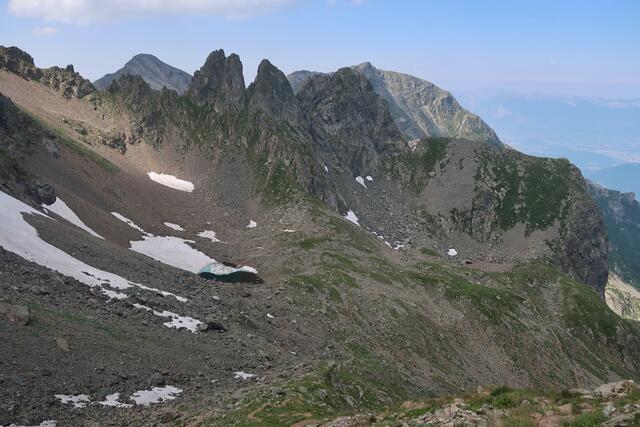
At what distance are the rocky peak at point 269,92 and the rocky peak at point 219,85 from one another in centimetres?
454

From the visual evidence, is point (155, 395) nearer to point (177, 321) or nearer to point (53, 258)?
point (177, 321)

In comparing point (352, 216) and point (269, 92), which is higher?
point (269, 92)

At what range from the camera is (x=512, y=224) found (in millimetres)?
199750

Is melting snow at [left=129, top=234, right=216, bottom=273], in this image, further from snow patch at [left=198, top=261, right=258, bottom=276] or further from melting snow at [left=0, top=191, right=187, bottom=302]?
melting snow at [left=0, top=191, right=187, bottom=302]

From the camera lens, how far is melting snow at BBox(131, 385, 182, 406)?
3847cm

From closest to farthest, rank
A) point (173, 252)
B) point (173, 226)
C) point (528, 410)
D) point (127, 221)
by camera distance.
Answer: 1. point (528, 410)
2. point (173, 252)
3. point (127, 221)
4. point (173, 226)

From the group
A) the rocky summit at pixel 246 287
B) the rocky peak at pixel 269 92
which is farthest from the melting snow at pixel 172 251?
the rocky peak at pixel 269 92

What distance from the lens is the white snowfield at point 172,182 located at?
499ft

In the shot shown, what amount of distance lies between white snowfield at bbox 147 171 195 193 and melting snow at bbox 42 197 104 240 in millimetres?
54719

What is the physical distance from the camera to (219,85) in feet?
617

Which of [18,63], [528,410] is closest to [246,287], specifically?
[528,410]

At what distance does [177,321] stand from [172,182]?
103077 mm

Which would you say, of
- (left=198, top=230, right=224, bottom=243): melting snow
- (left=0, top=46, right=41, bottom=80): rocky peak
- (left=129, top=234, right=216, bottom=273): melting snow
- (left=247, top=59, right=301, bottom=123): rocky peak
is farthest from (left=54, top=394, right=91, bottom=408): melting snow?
(left=0, top=46, right=41, bottom=80): rocky peak

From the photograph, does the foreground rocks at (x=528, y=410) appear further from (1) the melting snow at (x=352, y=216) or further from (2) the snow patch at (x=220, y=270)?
(1) the melting snow at (x=352, y=216)
